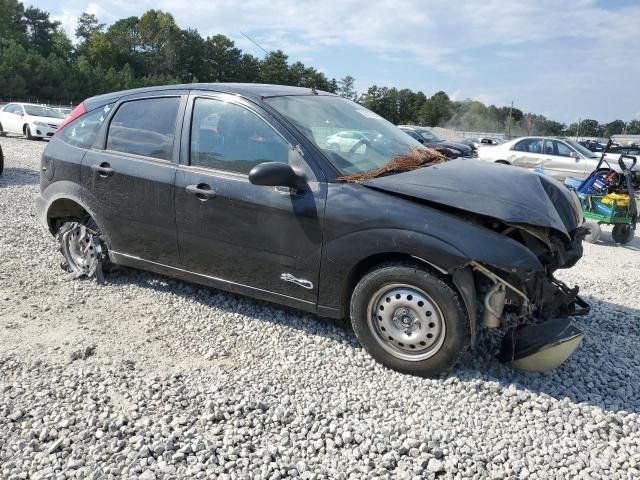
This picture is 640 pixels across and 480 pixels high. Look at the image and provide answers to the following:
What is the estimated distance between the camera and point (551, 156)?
14422mm

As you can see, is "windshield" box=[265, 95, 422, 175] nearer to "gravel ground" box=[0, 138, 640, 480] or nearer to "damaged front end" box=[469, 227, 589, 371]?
"damaged front end" box=[469, 227, 589, 371]

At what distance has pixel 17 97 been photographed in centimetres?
4916

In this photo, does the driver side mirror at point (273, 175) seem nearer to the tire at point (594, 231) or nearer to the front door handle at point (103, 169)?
the front door handle at point (103, 169)

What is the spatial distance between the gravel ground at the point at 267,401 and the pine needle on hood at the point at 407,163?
4.04 ft

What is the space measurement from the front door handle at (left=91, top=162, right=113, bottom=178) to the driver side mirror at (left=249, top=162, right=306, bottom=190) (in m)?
1.69

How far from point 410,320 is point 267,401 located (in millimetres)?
1033

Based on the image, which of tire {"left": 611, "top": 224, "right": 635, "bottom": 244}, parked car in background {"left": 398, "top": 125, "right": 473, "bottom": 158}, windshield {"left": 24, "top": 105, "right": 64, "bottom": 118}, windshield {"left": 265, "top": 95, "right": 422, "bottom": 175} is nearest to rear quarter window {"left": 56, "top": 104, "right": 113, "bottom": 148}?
windshield {"left": 265, "top": 95, "right": 422, "bottom": 175}

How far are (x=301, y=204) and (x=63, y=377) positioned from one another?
1.89 m

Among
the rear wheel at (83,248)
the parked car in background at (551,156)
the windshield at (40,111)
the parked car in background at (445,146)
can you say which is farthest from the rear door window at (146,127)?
the windshield at (40,111)

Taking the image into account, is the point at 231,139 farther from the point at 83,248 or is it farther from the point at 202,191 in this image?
the point at 83,248

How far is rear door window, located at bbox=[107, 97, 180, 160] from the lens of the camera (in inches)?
169

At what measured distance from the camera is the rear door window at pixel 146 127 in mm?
4281

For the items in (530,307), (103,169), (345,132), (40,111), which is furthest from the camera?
(40,111)

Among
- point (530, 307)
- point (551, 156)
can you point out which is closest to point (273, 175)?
point (530, 307)
